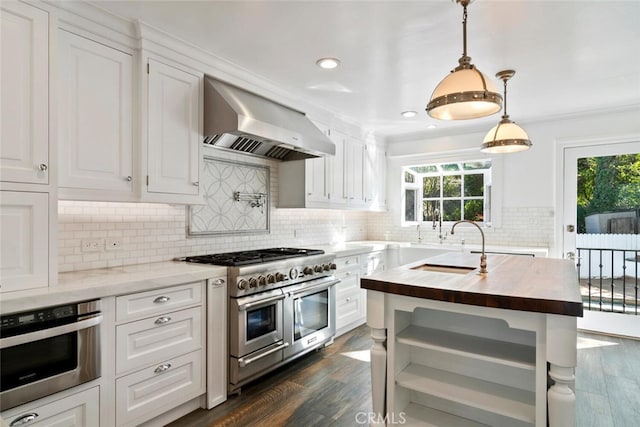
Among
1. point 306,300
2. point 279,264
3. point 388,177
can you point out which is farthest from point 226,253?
point 388,177

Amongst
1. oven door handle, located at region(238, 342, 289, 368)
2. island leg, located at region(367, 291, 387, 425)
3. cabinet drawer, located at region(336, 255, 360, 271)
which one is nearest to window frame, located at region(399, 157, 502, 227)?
cabinet drawer, located at region(336, 255, 360, 271)

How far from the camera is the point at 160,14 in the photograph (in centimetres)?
229

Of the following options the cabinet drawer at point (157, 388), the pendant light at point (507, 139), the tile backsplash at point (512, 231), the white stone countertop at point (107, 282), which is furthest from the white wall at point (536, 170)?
the cabinet drawer at point (157, 388)

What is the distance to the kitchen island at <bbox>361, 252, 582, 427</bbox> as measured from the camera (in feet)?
5.10

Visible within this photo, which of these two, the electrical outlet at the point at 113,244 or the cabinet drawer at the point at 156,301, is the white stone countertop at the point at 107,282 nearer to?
the cabinet drawer at the point at 156,301

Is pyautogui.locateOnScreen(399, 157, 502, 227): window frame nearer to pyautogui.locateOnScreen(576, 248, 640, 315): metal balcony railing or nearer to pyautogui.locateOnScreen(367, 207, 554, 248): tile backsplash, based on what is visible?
pyautogui.locateOnScreen(367, 207, 554, 248): tile backsplash

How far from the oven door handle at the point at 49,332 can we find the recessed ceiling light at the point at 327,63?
2371 millimetres

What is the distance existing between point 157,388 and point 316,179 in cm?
255

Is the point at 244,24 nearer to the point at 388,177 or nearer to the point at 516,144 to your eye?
the point at 516,144

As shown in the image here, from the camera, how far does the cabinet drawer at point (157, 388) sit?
208cm

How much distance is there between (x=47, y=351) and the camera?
1.77 metres

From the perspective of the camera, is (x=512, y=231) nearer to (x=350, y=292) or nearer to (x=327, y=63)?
(x=350, y=292)

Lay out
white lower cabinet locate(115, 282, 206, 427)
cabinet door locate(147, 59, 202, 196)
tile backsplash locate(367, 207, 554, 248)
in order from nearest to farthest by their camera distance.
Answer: white lower cabinet locate(115, 282, 206, 427) → cabinet door locate(147, 59, 202, 196) → tile backsplash locate(367, 207, 554, 248)

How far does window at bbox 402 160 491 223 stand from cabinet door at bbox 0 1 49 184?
4738mm
